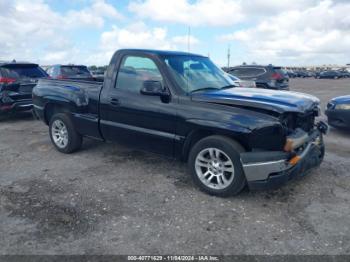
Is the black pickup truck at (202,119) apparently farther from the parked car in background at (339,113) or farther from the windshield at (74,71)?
the windshield at (74,71)

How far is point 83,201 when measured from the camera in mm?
4145

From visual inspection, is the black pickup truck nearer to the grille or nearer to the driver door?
the driver door

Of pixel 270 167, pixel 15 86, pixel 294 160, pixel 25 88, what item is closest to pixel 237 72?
pixel 25 88

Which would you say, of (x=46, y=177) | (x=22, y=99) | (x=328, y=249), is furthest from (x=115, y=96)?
(x=22, y=99)

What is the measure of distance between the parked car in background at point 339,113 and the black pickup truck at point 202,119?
3.16 m

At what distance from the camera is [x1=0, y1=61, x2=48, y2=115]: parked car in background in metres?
8.76

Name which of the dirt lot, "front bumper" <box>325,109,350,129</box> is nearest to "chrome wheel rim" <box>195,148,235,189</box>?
the dirt lot

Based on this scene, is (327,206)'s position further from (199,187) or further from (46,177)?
(46,177)

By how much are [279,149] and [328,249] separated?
1204 millimetres

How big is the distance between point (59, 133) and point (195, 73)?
2904mm

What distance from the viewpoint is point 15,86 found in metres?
8.89

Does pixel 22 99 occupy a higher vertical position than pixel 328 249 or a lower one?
higher

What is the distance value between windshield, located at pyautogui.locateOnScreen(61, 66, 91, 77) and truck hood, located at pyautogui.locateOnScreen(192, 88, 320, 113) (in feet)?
29.7

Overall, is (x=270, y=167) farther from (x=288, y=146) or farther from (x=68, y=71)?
(x=68, y=71)
